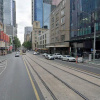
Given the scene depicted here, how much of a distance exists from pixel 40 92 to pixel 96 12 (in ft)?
88.4

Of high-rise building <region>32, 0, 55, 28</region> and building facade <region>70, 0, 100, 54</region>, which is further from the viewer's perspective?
high-rise building <region>32, 0, 55, 28</region>

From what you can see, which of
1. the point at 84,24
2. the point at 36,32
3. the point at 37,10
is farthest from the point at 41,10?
the point at 84,24

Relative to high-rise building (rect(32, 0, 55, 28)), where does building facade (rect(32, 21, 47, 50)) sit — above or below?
below

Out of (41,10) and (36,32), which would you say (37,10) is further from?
(36,32)

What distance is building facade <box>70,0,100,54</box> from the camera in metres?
26.4

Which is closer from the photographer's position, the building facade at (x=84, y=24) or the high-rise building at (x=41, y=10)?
the building facade at (x=84, y=24)

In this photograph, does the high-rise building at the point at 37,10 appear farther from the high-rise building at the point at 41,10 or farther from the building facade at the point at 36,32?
the building facade at the point at 36,32

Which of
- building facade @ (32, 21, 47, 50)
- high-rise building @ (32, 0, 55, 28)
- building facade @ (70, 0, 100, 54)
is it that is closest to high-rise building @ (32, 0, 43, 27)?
high-rise building @ (32, 0, 55, 28)

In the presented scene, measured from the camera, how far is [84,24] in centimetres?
3016

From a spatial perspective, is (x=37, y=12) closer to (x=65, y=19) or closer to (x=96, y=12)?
(x=65, y=19)

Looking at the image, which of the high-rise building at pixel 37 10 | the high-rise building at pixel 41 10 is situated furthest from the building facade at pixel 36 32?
the high-rise building at pixel 37 10

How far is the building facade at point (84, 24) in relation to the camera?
1041 inches

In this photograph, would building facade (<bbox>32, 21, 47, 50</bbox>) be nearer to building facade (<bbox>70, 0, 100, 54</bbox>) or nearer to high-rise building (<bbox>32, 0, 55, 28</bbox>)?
high-rise building (<bbox>32, 0, 55, 28</bbox>)

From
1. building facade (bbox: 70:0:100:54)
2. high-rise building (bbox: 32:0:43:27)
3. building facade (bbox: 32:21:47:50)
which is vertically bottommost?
building facade (bbox: 70:0:100:54)
